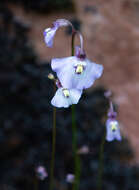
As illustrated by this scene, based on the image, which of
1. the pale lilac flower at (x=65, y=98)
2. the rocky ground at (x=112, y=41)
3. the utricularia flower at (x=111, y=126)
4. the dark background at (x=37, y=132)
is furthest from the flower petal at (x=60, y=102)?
the rocky ground at (x=112, y=41)

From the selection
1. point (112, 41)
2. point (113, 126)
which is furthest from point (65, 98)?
point (112, 41)

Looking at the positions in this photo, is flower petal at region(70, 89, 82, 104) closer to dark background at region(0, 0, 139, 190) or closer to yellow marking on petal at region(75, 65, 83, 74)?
yellow marking on petal at region(75, 65, 83, 74)

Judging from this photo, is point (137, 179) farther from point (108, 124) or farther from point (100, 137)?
point (108, 124)

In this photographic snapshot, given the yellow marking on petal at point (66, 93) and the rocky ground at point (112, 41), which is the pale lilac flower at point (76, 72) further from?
the rocky ground at point (112, 41)

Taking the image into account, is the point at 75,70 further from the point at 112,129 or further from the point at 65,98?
the point at 112,129

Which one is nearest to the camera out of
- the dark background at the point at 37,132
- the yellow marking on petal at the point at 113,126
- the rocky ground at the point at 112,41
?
the yellow marking on petal at the point at 113,126

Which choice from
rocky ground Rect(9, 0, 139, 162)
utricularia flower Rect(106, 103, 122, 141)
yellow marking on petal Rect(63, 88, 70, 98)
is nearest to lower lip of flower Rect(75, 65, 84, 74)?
yellow marking on petal Rect(63, 88, 70, 98)
